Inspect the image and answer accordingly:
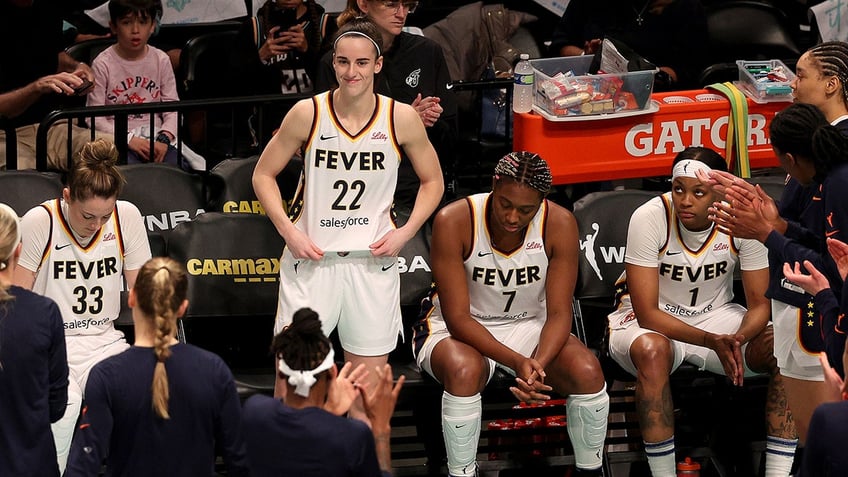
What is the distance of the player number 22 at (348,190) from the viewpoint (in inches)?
227

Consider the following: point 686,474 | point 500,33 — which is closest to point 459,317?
point 686,474

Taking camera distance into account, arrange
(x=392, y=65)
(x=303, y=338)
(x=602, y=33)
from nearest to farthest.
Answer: (x=303, y=338) < (x=392, y=65) < (x=602, y=33)

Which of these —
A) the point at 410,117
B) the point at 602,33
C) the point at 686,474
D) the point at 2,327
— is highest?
the point at 602,33

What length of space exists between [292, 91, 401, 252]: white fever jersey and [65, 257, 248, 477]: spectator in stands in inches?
63.6

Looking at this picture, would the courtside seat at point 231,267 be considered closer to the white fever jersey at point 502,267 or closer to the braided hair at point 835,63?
the white fever jersey at point 502,267

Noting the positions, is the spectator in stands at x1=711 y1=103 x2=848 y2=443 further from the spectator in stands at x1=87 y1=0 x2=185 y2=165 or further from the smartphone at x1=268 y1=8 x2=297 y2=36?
the spectator in stands at x1=87 y1=0 x2=185 y2=165

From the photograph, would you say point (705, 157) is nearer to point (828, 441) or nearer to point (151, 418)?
point (828, 441)

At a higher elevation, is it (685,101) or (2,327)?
(685,101)

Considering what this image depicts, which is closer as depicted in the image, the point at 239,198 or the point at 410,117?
the point at 410,117

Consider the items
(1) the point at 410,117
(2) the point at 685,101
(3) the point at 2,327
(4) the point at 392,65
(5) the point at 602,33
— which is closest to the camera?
(3) the point at 2,327

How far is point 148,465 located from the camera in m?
4.14

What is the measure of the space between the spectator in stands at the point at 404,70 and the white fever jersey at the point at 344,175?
0.69 meters

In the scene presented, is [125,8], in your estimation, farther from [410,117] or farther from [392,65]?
[410,117]

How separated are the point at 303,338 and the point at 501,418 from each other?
228 centimetres
